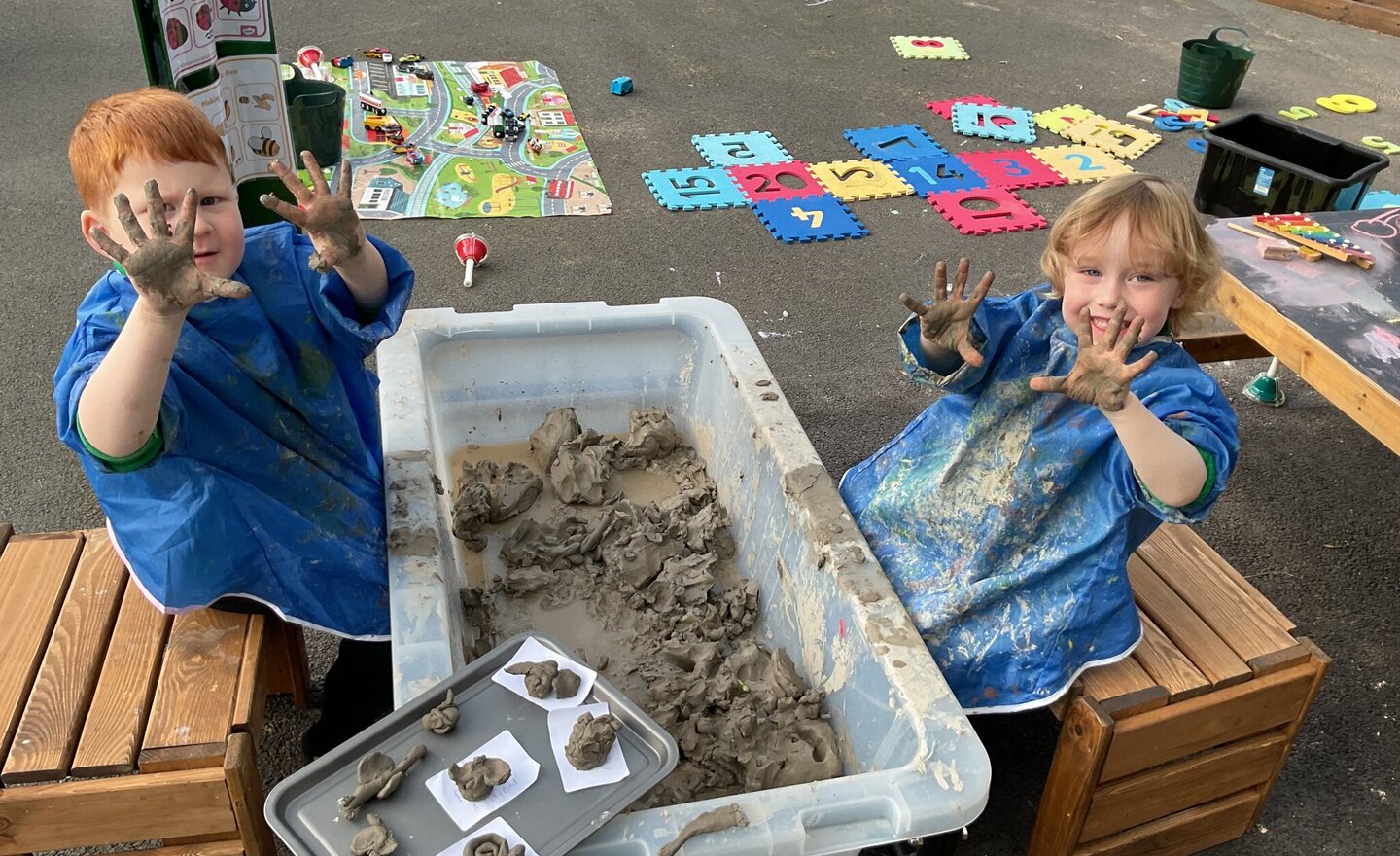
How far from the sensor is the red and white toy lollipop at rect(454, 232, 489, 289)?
3.36 m

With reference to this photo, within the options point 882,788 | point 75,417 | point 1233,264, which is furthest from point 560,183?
point 882,788

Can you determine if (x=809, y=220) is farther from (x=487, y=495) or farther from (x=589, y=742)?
(x=589, y=742)

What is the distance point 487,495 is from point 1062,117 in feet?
12.4

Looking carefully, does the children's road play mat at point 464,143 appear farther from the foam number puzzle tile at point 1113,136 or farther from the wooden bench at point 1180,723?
the wooden bench at point 1180,723

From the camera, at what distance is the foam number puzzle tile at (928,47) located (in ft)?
17.8

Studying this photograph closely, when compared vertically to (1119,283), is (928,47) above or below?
below

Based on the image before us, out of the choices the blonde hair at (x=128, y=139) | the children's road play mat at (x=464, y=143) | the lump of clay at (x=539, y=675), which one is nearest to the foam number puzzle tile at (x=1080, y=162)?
the children's road play mat at (x=464, y=143)

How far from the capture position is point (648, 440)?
2.40 metres

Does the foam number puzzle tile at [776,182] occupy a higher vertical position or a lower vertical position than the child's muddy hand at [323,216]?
lower

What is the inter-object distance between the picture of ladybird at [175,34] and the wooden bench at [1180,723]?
2.32 m

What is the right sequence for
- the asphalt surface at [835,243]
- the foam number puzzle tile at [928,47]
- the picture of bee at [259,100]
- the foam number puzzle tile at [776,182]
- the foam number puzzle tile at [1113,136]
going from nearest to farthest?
the asphalt surface at [835,243] → the picture of bee at [259,100] → the foam number puzzle tile at [776,182] → the foam number puzzle tile at [1113,136] → the foam number puzzle tile at [928,47]

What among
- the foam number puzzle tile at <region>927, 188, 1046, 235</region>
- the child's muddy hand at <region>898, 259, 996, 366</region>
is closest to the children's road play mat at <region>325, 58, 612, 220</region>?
the foam number puzzle tile at <region>927, 188, 1046, 235</region>

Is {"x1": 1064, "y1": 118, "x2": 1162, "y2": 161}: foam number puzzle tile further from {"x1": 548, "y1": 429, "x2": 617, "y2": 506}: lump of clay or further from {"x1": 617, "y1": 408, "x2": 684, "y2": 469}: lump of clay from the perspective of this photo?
{"x1": 548, "y1": 429, "x2": 617, "y2": 506}: lump of clay

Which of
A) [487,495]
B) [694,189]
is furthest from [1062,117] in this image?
[487,495]
